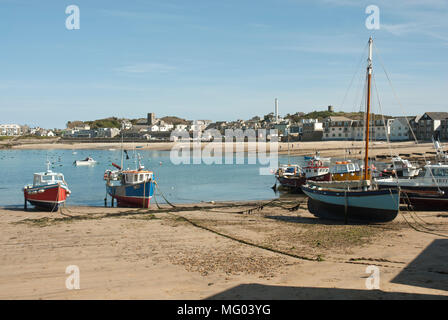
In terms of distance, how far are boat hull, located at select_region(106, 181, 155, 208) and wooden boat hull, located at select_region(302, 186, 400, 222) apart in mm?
12668

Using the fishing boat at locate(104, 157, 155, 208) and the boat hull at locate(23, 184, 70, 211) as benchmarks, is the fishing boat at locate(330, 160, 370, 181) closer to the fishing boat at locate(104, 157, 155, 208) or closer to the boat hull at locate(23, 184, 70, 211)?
the fishing boat at locate(104, 157, 155, 208)

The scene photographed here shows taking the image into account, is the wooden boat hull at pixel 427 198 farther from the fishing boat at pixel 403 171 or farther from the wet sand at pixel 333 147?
the fishing boat at pixel 403 171

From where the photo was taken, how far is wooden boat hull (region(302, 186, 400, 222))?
21391mm

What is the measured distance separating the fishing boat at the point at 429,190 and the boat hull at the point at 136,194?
53.2ft

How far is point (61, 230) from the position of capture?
21141mm

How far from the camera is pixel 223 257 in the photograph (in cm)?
1498

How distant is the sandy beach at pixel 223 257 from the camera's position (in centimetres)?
1127

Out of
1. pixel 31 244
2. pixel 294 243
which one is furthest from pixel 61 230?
pixel 294 243

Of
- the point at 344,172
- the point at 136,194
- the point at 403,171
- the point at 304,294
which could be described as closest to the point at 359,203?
the point at 304,294

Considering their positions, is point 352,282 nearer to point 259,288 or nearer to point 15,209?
point 259,288

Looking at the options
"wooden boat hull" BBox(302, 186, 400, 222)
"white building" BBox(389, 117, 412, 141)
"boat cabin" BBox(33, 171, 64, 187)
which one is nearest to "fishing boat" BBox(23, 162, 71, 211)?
"boat cabin" BBox(33, 171, 64, 187)

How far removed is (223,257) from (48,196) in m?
19.4

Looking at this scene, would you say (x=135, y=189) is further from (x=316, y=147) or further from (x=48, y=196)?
(x=316, y=147)

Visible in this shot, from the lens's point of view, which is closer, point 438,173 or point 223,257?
point 223,257
